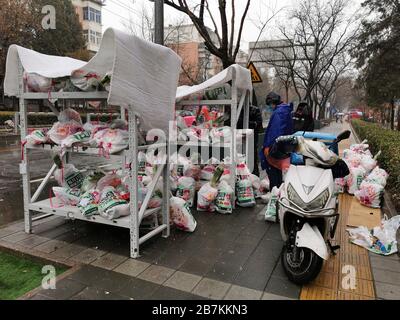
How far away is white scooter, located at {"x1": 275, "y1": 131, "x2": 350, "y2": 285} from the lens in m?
3.12

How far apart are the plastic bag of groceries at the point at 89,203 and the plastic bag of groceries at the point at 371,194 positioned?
4.54 m

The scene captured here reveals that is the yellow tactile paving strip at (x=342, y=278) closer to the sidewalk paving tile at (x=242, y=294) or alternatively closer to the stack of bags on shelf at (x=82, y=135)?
the sidewalk paving tile at (x=242, y=294)

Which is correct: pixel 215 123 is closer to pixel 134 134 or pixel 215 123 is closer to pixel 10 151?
pixel 134 134

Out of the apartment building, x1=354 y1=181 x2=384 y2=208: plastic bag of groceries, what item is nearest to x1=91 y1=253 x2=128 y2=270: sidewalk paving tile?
x1=354 y1=181 x2=384 y2=208: plastic bag of groceries

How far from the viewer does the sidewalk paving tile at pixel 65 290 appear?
291 centimetres

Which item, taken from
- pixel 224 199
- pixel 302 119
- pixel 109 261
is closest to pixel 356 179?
pixel 302 119

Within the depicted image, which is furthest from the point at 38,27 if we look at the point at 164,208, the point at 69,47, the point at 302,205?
the point at 302,205

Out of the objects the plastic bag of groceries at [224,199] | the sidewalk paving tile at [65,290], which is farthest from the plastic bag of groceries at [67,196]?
the plastic bag of groceries at [224,199]

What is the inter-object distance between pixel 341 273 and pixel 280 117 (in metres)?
2.51

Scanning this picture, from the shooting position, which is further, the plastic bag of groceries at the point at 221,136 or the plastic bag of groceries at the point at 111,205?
the plastic bag of groceries at the point at 221,136

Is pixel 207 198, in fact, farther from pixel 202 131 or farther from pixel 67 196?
pixel 67 196

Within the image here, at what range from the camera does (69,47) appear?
29828mm

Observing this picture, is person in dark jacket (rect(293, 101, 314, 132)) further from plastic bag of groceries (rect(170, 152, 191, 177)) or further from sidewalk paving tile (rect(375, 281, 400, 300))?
sidewalk paving tile (rect(375, 281, 400, 300))

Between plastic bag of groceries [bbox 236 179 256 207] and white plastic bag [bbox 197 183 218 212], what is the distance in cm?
52
